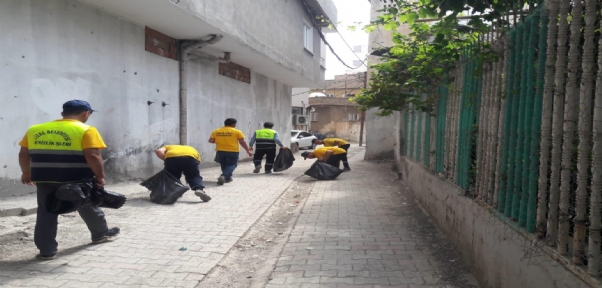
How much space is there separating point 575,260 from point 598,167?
51 cm

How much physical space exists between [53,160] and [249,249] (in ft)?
7.06

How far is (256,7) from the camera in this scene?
11.3 meters

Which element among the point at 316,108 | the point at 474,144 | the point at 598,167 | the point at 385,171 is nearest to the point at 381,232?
the point at 474,144

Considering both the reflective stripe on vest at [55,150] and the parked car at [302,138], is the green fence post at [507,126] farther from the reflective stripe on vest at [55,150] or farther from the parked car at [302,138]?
the parked car at [302,138]

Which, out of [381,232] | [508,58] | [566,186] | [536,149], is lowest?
[381,232]

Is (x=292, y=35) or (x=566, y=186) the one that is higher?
(x=292, y=35)

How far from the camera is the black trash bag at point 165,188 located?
658cm

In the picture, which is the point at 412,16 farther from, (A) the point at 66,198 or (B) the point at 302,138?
(B) the point at 302,138

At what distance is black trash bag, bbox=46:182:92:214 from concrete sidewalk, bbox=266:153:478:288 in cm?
189

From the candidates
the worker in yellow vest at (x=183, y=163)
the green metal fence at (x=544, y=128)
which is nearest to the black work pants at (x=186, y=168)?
the worker in yellow vest at (x=183, y=163)

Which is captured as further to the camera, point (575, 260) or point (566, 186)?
point (566, 186)

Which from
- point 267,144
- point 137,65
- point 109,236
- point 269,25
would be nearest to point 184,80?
point 137,65

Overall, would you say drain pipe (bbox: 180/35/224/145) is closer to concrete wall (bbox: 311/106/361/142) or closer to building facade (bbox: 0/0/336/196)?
building facade (bbox: 0/0/336/196)

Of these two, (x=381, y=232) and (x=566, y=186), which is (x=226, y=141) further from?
(x=566, y=186)
